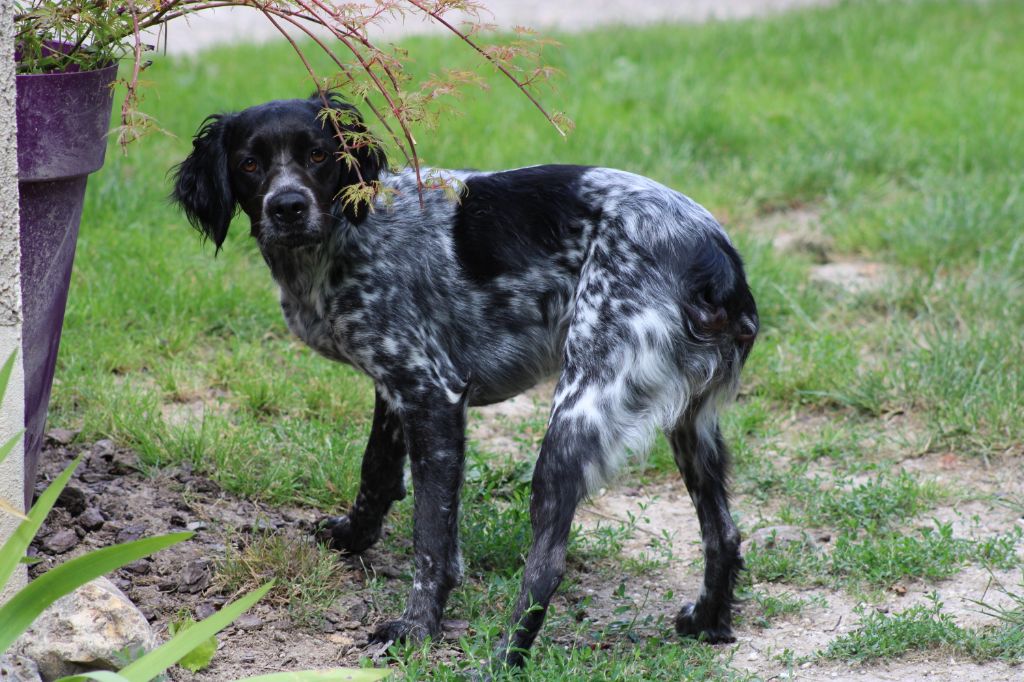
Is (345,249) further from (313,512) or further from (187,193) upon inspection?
(313,512)

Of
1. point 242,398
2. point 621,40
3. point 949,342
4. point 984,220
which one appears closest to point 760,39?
point 621,40

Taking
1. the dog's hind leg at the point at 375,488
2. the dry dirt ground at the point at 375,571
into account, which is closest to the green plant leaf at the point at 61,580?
the dry dirt ground at the point at 375,571

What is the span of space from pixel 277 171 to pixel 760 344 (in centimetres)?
264

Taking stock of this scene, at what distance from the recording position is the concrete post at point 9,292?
2727 mm

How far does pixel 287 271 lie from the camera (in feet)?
11.7

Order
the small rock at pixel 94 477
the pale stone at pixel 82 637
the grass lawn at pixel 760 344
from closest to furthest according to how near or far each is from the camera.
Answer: the pale stone at pixel 82 637
the grass lawn at pixel 760 344
the small rock at pixel 94 477

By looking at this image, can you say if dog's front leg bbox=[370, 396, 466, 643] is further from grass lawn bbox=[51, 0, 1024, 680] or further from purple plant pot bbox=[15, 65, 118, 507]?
purple plant pot bbox=[15, 65, 118, 507]

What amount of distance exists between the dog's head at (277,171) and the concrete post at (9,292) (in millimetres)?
688

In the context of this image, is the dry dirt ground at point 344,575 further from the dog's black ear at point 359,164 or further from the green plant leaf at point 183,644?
the dog's black ear at point 359,164

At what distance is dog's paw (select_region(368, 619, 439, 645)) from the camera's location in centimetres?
335

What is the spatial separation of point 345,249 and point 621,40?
6399mm

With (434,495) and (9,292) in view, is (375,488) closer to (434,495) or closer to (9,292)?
(434,495)

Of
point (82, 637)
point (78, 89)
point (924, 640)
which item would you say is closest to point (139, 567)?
point (82, 637)

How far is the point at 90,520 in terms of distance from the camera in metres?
3.63
